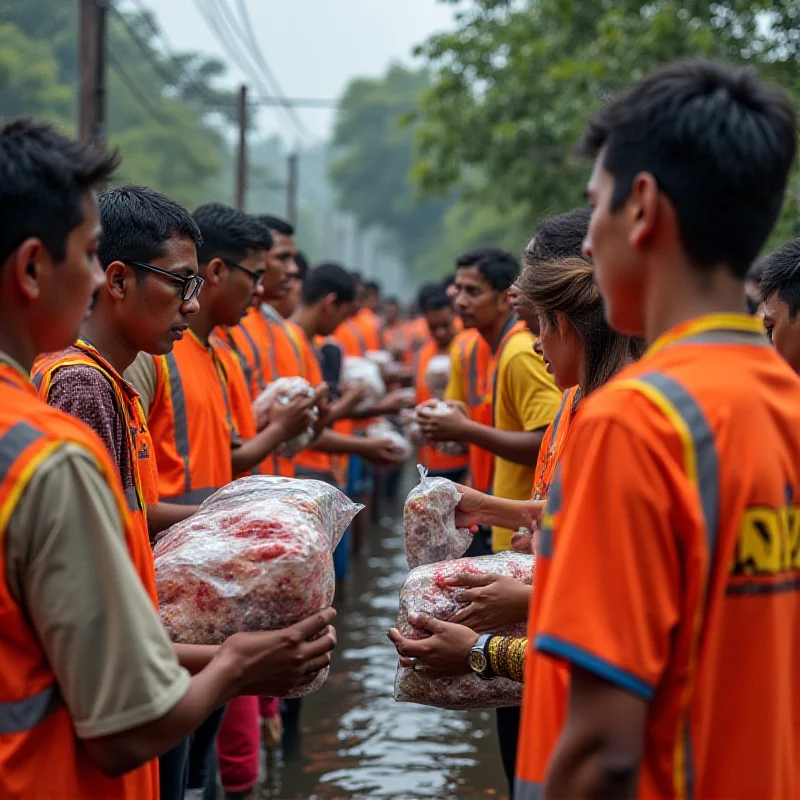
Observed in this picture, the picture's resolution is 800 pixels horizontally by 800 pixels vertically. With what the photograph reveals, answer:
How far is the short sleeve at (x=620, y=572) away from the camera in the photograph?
154cm

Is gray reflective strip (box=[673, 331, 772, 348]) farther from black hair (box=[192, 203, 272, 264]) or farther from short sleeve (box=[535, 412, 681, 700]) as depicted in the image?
black hair (box=[192, 203, 272, 264])

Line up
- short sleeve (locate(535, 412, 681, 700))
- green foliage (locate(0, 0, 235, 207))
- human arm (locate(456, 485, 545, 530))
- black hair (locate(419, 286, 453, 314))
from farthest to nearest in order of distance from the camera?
1. green foliage (locate(0, 0, 235, 207))
2. black hair (locate(419, 286, 453, 314))
3. human arm (locate(456, 485, 545, 530))
4. short sleeve (locate(535, 412, 681, 700))

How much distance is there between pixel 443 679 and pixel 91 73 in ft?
28.5

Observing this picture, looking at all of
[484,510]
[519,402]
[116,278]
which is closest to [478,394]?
[519,402]

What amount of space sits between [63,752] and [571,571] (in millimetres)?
907

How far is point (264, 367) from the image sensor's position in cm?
617

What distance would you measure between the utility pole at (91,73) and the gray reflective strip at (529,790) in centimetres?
912

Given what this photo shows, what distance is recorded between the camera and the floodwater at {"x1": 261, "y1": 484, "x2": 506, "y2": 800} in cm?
512

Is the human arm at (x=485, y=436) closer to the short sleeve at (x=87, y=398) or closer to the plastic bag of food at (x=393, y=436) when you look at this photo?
the plastic bag of food at (x=393, y=436)

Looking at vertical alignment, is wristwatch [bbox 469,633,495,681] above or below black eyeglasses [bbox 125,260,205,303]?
below

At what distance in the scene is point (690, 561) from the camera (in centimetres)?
157

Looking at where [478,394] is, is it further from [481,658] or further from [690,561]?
[690,561]

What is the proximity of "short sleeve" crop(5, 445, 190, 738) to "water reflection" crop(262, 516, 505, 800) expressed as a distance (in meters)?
3.45

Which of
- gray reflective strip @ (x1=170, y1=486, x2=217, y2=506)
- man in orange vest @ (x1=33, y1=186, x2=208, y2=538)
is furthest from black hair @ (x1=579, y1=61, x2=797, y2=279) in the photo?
gray reflective strip @ (x1=170, y1=486, x2=217, y2=506)
